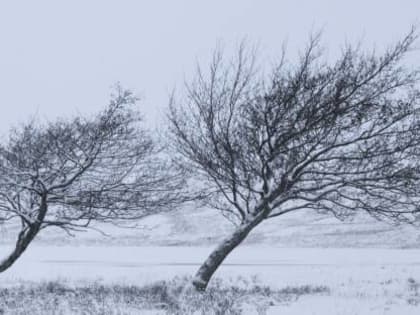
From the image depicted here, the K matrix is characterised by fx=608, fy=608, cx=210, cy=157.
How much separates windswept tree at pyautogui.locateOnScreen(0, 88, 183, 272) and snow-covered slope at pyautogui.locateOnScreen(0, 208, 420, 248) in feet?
215

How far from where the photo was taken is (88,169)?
1819cm

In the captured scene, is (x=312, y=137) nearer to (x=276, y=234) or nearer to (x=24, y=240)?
(x=24, y=240)

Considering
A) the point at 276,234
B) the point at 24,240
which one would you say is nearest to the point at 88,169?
the point at 24,240

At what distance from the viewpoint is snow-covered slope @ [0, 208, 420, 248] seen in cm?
8912

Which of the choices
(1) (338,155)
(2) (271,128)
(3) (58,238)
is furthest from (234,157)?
(3) (58,238)

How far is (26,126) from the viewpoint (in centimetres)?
1847

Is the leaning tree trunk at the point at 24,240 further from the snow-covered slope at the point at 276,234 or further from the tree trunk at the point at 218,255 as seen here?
the snow-covered slope at the point at 276,234

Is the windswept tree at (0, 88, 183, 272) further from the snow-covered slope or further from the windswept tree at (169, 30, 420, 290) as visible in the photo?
the snow-covered slope

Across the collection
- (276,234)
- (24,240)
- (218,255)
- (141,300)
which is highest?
(276,234)

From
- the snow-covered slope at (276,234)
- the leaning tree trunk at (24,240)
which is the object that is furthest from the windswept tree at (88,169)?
the snow-covered slope at (276,234)

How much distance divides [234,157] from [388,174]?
454 centimetres

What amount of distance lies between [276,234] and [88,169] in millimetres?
86475

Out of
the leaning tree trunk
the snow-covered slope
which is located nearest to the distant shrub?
the leaning tree trunk

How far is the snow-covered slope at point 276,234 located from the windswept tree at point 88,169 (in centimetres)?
6566
